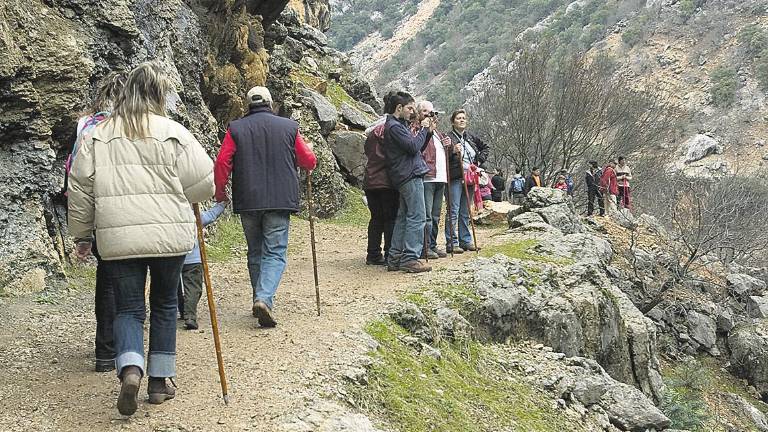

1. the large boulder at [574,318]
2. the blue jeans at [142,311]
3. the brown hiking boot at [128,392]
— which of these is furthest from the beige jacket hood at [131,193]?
the large boulder at [574,318]

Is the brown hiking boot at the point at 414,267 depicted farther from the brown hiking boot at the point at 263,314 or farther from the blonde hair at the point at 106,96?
the blonde hair at the point at 106,96

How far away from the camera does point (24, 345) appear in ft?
19.3

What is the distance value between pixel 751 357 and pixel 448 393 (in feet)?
44.8

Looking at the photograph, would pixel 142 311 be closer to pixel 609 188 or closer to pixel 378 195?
pixel 378 195

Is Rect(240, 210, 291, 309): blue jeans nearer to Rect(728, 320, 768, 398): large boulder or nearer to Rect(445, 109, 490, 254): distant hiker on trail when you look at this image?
Rect(445, 109, 490, 254): distant hiker on trail

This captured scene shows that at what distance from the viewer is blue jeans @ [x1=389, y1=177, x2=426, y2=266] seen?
870 centimetres

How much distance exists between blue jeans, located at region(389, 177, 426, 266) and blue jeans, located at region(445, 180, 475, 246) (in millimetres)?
1333

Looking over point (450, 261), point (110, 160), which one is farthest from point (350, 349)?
point (450, 261)

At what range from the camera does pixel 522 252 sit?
1038cm

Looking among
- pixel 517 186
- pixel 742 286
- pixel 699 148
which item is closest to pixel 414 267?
pixel 517 186

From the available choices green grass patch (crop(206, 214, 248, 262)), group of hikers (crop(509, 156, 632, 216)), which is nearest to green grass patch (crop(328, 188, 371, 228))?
green grass patch (crop(206, 214, 248, 262))

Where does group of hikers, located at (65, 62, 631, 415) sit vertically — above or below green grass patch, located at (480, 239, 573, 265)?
above

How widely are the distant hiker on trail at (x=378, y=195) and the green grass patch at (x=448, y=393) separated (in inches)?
89.6

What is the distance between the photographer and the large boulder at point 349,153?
17953 mm
